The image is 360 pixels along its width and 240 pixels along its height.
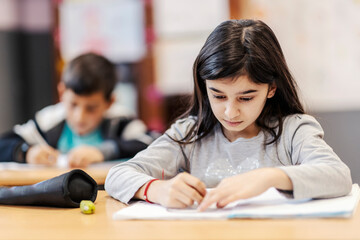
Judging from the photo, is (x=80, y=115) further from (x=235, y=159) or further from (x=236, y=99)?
(x=236, y=99)

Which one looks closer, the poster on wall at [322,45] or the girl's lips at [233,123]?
the girl's lips at [233,123]

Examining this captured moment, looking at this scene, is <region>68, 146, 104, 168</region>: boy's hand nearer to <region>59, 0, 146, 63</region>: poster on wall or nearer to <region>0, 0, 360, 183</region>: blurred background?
<region>0, 0, 360, 183</region>: blurred background

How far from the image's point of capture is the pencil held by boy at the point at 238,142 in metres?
0.93

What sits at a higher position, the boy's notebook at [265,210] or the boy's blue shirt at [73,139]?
the boy's notebook at [265,210]

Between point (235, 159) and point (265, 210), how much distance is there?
37cm

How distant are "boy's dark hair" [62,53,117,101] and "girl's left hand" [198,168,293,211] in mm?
1425

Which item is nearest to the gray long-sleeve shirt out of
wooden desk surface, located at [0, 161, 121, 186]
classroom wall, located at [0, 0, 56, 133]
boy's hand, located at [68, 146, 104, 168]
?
wooden desk surface, located at [0, 161, 121, 186]

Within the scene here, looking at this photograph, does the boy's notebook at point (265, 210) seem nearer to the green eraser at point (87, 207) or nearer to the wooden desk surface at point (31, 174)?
the green eraser at point (87, 207)

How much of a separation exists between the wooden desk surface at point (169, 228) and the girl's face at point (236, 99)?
32 cm

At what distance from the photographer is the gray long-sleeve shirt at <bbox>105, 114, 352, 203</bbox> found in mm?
986

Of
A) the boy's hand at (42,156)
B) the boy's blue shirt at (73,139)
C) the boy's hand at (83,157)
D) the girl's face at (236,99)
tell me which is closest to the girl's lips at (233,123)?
the girl's face at (236,99)

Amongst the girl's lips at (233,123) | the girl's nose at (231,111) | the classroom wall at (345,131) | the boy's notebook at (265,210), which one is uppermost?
the girl's nose at (231,111)

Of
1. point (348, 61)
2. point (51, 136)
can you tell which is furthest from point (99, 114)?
point (348, 61)

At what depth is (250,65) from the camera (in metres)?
1.11
